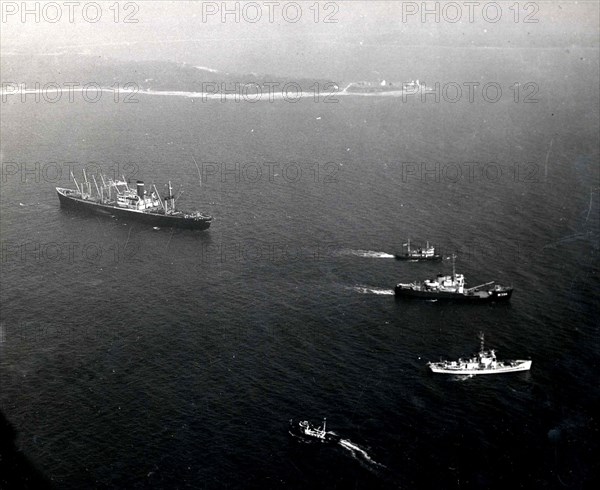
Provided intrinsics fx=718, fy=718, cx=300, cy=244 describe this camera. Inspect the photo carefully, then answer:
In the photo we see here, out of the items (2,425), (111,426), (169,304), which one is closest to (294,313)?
(169,304)

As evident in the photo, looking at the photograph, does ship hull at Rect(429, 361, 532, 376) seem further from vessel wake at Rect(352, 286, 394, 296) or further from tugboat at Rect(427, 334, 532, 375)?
vessel wake at Rect(352, 286, 394, 296)

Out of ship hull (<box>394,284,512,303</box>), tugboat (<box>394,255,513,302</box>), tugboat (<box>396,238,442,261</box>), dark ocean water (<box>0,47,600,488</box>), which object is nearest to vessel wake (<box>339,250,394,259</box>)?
dark ocean water (<box>0,47,600,488</box>)

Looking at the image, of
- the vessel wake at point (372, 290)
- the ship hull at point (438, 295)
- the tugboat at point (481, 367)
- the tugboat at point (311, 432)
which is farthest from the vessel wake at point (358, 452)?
the vessel wake at point (372, 290)

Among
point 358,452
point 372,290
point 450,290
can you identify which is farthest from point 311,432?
point 450,290

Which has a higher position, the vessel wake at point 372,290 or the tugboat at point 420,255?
the tugboat at point 420,255

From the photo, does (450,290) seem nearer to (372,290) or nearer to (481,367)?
(372,290)

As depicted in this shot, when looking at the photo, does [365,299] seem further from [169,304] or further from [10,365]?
[10,365]

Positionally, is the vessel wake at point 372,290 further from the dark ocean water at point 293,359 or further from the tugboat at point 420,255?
the tugboat at point 420,255
